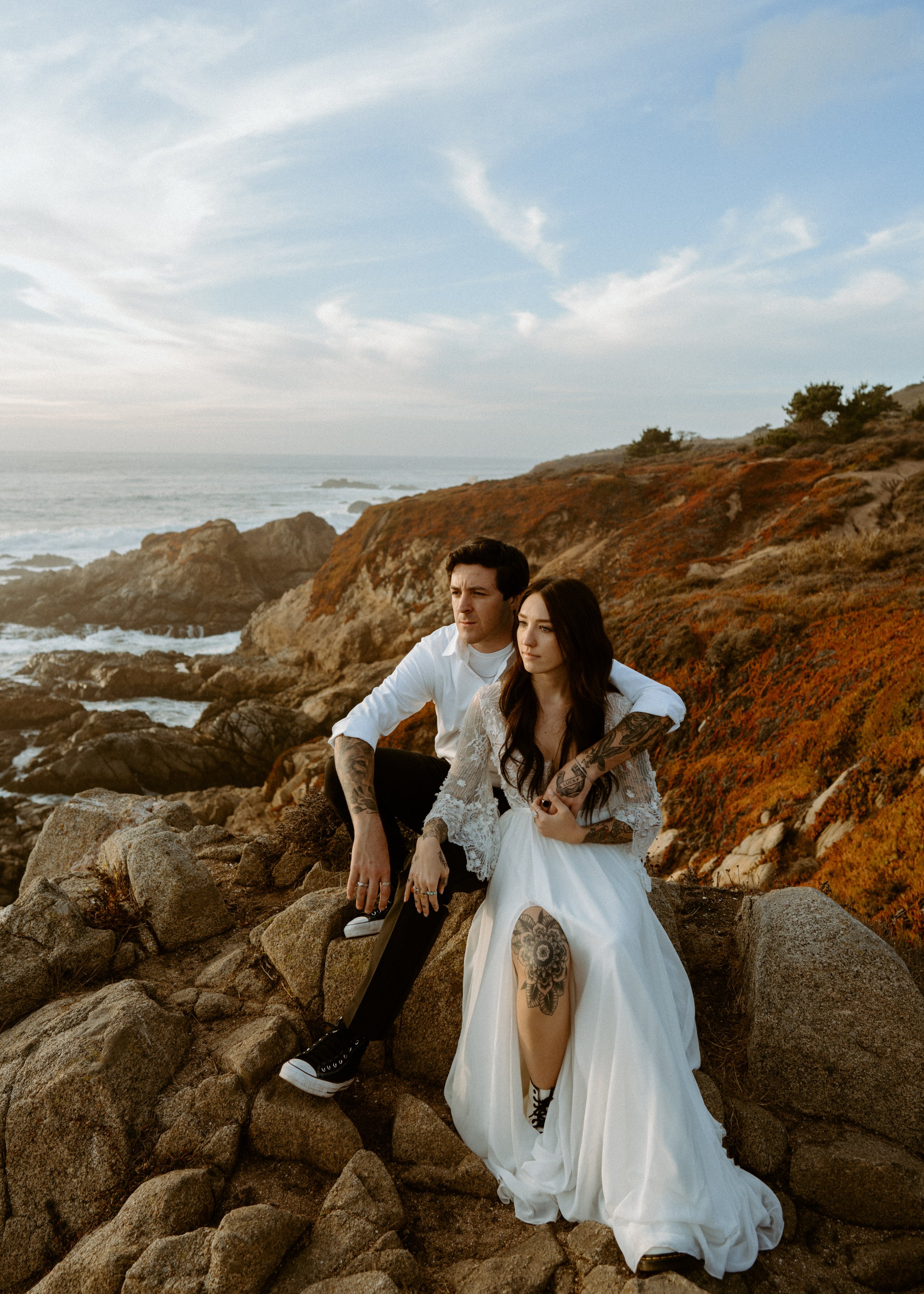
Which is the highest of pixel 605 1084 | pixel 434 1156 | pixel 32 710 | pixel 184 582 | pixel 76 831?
pixel 605 1084

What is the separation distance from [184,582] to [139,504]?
51.9 m

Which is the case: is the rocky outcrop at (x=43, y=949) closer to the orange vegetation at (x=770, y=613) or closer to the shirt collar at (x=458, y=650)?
the shirt collar at (x=458, y=650)

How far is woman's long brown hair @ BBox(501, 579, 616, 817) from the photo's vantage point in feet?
10.6

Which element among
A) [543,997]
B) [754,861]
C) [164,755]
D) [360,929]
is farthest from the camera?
[164,755]

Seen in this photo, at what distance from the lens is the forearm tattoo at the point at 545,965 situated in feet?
8.93

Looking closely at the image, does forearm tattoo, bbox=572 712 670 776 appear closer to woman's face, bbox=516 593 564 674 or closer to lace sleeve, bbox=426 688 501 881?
woman's face, bbox=516 593 564 674

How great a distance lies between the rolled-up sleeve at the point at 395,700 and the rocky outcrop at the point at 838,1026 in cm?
222

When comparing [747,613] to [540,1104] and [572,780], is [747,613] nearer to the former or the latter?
[572,780]

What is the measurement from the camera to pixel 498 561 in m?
3.95

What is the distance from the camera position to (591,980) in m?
2.71

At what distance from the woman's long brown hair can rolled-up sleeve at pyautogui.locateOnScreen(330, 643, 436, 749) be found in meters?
0.63

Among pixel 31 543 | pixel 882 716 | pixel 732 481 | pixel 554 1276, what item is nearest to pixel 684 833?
pixel 882 716

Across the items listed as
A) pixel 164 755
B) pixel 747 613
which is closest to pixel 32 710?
pixel 164 755

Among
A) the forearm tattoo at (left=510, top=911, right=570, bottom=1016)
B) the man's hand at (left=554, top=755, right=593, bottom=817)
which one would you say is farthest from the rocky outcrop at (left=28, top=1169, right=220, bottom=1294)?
the man's hand at (left=554, top=755, right=593, bottom=817)
